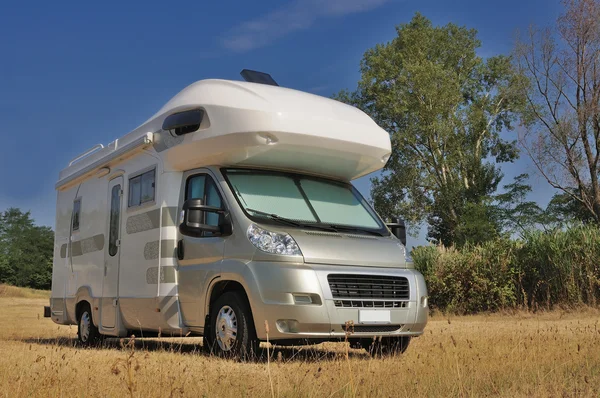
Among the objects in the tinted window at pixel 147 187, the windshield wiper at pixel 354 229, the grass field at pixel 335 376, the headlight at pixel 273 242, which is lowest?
the grass field at pixel 335 376

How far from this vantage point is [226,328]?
793 cm

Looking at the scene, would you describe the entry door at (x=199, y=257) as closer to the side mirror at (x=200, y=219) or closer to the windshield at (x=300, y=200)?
the side mirror at (x=200, y=219)

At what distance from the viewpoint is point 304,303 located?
24.3ft

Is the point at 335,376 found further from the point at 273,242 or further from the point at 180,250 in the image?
the point at 180,250

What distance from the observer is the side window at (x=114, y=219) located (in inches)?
415

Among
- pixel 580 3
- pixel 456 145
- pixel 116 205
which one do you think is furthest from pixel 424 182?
pixel 116 205

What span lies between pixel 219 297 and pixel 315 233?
136 cm

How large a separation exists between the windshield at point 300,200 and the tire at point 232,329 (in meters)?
1.00

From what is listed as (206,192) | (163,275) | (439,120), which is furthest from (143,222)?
(439,120)

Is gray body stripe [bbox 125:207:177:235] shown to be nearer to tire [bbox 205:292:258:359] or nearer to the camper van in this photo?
the camper van

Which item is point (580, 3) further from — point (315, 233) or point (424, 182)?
point (315, 233)

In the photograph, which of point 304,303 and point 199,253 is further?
point 199,253

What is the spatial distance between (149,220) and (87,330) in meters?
2.97

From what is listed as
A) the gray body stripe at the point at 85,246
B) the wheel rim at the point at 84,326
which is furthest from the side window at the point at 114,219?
the wheel rim at the point at 84,326
